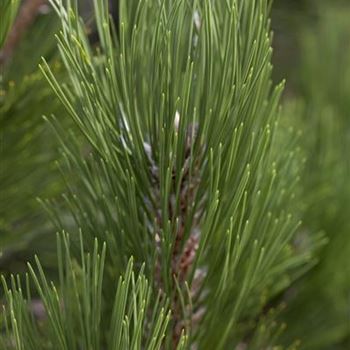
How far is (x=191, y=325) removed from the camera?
589 millimetres

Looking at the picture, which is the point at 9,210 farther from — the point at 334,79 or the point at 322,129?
the point at 334,79

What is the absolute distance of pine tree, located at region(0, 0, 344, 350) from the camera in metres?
0.53

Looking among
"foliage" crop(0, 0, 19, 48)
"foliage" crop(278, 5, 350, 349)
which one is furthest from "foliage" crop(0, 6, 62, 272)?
"foliage" crop(278, 5, 350, 349)

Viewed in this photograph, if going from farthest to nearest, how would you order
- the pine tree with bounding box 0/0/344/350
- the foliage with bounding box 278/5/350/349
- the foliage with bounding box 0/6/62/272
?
the foliage with bounding box 278/5/350/349
the foliage with bounding box 0/6/62/272
the pine tree with bounding box 0/0/344/350

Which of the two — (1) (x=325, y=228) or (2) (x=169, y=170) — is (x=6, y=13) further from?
(1) (x=325, y=228)

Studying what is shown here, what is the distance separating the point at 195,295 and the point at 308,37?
601 millimetres

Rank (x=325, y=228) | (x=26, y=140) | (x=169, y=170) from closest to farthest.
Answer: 1. (x=169, y=170)
2. (x=26, y=140)
3. (x=325, y=228)

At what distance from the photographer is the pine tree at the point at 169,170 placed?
1.74 feet

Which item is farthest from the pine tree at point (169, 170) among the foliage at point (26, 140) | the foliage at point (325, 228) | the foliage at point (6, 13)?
the foliage at point (325, 228)

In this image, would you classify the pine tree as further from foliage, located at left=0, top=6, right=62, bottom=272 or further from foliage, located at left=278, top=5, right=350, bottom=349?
foliage, located at left=278, top=5, right=350, bottom=349

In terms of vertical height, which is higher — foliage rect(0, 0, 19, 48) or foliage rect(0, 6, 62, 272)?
foliage rect(0, 0, 19, 48)

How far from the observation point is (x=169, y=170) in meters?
0.53

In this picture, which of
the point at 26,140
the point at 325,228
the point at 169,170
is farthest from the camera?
the point at 325,228

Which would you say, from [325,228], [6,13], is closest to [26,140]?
[6,13]
